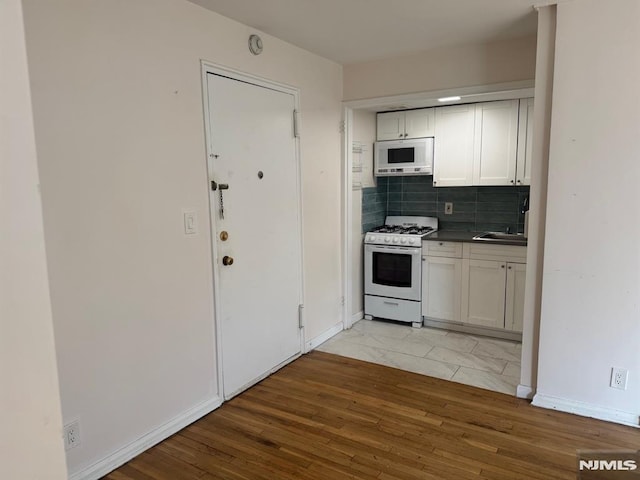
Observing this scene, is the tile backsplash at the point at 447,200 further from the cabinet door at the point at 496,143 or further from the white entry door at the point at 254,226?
the white entry door at the point at 254,226

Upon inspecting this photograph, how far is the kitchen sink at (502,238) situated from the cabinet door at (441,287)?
0.32m

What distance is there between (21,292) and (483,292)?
3883mm

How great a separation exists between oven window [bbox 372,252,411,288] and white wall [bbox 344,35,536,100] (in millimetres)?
1531

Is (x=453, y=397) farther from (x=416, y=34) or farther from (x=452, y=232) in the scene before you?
(x=416, y=34)

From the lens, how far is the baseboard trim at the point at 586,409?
257cm

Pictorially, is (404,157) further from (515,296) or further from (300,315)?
(300,315)

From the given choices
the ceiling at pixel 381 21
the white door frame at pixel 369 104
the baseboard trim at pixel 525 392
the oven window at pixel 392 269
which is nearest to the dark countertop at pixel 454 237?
the oven window at pixel 392 269

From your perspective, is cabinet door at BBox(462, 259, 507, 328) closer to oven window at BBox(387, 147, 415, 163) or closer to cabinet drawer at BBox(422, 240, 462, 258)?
cabinet drawer at BBox(422, 240, 462, 258)

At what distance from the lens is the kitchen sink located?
383 centimetres

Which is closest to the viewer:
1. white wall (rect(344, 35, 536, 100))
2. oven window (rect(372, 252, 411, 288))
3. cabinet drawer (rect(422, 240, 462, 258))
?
white wall (rect(344, 35, 536, 100))

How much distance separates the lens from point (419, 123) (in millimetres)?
4383

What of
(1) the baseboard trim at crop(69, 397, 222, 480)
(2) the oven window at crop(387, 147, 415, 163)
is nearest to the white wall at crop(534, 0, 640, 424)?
(2) the oven window at crop(387, 147, 415, 163)

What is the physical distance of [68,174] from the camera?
1937 mm

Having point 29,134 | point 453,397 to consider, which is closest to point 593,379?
point 453,397
